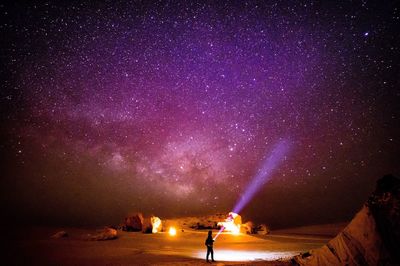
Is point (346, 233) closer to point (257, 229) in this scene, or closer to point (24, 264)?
point (24, 264)

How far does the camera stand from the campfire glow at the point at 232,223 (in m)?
45.6

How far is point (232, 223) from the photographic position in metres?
47.0

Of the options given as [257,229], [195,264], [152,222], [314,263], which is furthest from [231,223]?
[314,263]

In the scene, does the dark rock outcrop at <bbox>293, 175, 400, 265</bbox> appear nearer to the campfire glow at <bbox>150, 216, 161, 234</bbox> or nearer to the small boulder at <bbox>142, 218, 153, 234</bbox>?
the small boulder at <bbox>142, 218, 153, 234</bbox>

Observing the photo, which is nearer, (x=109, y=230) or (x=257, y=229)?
(x=109, y=230)

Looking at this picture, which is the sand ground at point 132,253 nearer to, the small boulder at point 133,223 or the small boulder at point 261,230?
the small boulder at point 133,223

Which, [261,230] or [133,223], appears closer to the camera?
[133,223]

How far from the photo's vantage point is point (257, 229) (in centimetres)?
4788

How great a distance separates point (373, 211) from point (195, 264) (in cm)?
887

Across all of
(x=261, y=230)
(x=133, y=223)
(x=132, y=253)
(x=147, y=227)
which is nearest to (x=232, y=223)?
(x=261, y=230)

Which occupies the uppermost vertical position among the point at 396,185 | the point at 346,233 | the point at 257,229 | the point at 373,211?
the point at 396,185

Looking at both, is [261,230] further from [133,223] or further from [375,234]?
[375,234]

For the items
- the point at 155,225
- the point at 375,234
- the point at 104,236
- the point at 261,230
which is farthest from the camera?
the point at 261,230

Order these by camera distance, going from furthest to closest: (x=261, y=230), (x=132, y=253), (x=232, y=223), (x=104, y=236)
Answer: (x=261, y=230) → (x=232, y=223) → (x=104, y=236) → (x=132, y=253)
